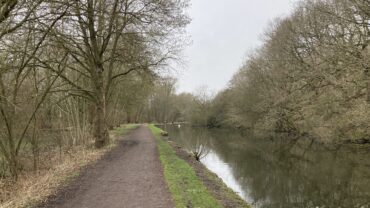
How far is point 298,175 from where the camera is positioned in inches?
740

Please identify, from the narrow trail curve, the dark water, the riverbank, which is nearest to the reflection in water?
the dark water

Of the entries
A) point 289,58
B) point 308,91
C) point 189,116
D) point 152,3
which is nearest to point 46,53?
point 152,3

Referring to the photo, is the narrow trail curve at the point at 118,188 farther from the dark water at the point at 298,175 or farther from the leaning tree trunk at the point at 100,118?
the leaning tree trunk at the point at 100,118

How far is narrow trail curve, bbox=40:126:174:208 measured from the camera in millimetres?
8945

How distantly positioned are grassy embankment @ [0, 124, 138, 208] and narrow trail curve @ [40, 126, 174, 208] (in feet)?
1.28

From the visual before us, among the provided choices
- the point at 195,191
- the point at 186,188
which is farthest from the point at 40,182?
the point at 195,191

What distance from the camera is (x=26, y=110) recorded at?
41.5 ft

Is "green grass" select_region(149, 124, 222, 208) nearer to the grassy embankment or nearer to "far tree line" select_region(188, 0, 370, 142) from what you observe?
the grassy embankment

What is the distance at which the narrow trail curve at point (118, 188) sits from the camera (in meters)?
8.95

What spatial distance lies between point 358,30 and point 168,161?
1362cm

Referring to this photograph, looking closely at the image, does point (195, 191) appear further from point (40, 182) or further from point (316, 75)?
point (316, 75)

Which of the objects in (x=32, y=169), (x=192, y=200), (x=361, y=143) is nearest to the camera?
(x=192, y=200)

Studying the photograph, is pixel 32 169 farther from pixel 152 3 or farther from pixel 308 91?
pixel 308 91

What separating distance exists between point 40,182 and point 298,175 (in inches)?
502
